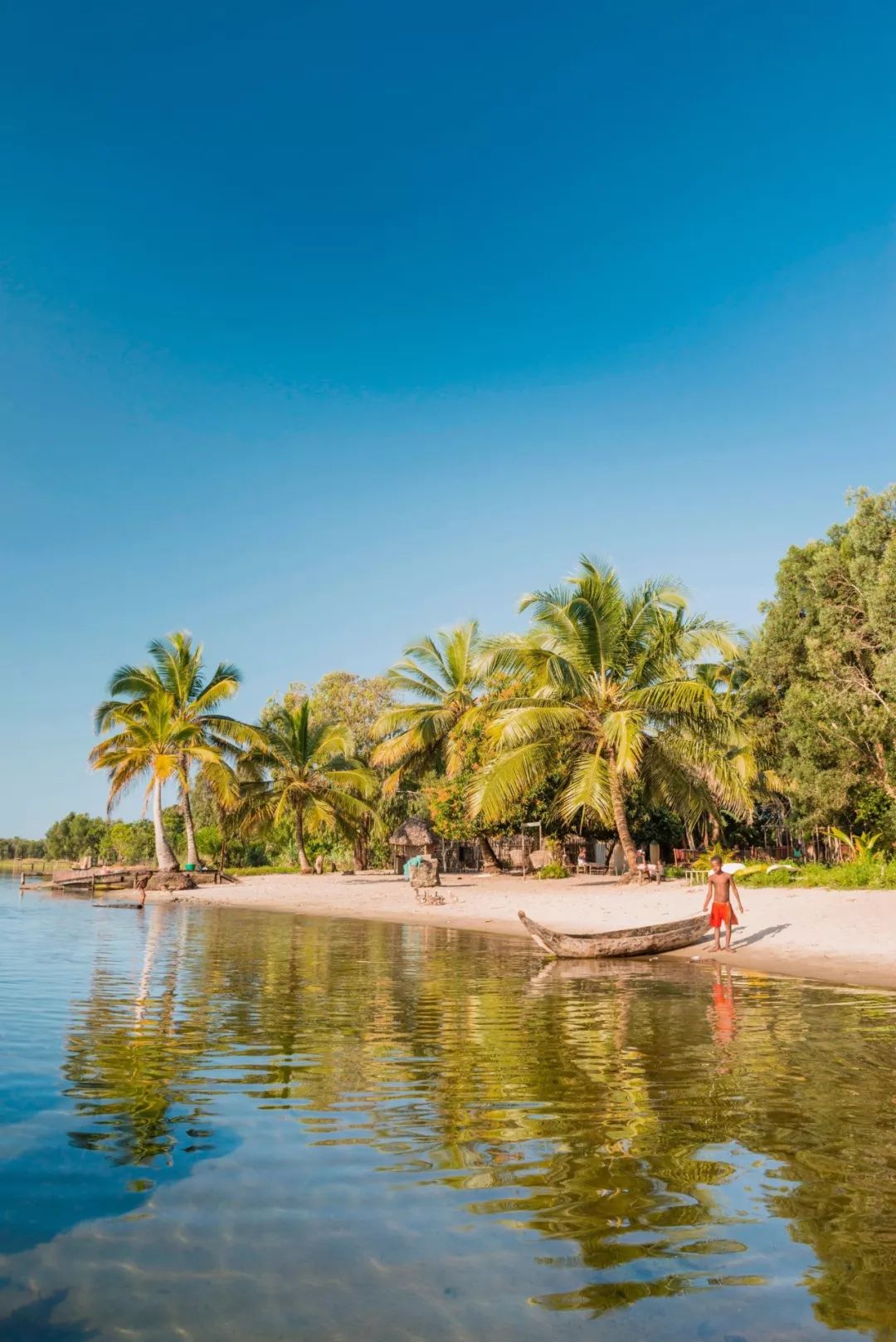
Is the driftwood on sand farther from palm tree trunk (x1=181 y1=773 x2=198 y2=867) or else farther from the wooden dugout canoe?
the wooden dugout canoe

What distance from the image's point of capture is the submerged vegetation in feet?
82.9

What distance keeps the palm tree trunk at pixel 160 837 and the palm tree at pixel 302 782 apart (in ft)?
11.8

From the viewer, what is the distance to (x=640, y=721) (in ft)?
86.4

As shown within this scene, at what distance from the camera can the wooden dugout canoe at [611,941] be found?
613 inches

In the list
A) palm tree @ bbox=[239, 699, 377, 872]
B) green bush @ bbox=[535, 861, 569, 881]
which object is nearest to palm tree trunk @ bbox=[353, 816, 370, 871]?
palm tree @ bbox=[239, 699, 377, 872]

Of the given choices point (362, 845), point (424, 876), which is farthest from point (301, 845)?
point (424, 876)

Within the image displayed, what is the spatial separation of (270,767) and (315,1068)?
36.2 meters

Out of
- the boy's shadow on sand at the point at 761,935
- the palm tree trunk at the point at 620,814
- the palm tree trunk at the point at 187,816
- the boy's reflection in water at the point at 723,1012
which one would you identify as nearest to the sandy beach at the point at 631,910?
the boy's shadow on sand at the point at 761,935

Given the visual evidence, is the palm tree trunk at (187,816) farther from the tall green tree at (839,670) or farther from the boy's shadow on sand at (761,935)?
the boy's shadow on sand at (761,935)

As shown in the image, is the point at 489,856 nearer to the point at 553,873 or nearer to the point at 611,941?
the point at 553,873

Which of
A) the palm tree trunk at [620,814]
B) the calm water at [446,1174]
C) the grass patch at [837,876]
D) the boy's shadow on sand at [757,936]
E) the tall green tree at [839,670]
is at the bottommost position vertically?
the boy's shadow on sand at [757,936]

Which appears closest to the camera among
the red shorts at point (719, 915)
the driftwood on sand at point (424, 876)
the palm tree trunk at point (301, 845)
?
the red shorts at point (719, 915)

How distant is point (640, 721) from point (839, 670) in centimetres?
552

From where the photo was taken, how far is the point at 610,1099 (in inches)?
265
